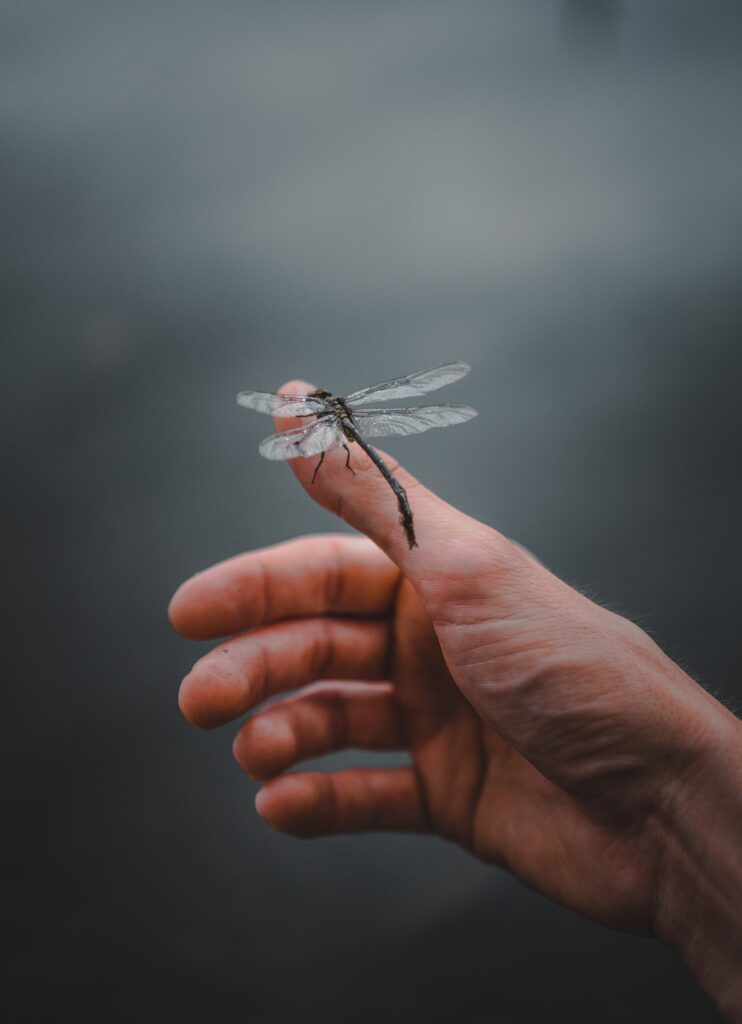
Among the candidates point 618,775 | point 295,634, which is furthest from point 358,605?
point 618,775

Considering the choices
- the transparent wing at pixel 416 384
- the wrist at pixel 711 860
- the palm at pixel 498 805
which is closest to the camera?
the wrist at pixel 711 860

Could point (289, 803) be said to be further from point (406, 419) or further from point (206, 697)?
point (406, 419)

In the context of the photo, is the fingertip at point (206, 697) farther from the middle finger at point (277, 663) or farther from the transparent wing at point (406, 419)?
the transparent wing at point (406, 419)

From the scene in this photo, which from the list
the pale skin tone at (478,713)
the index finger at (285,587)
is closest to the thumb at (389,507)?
the pale skin tone at (478,713)

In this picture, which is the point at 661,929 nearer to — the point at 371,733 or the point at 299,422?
the point at 371,733

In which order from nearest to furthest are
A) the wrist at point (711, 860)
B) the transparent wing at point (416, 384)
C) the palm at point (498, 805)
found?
1. the wrist at point (711, 860)
2. the palm at point (498, 805)
3. the transparent wing at point (416, 384)

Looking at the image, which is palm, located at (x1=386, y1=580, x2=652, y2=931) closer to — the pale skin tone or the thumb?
Result: the pale skin tone

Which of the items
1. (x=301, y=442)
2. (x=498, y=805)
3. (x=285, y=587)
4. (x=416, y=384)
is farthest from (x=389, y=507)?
(x=498, y=805)
